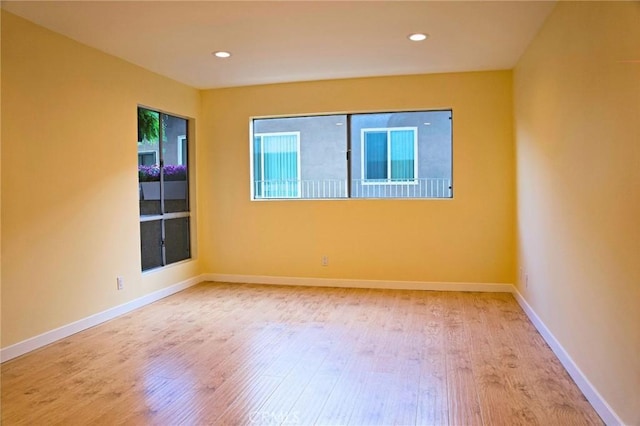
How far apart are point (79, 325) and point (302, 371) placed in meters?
2.13

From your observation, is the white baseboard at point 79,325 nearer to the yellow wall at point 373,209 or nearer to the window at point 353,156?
the yellow wall at point 373,209

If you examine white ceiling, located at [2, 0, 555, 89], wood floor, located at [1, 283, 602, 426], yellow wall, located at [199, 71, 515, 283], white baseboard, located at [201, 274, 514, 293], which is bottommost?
wood floor, located at [1, 283, 602, 426]

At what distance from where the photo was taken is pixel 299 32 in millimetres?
3705

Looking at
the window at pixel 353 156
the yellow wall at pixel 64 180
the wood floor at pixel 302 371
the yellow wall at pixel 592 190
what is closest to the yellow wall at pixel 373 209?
the window at pixel 353 156

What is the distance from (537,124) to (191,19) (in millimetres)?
2898

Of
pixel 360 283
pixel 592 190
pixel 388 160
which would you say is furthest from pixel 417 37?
pixel 360 283

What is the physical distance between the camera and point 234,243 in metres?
5.82

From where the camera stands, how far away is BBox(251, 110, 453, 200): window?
527cm

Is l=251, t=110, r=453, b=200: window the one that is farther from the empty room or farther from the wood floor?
the wood floor

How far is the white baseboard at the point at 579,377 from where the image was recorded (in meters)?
2.22

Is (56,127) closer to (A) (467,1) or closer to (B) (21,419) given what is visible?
(B) (21,419)

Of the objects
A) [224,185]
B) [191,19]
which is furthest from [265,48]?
[224,185]

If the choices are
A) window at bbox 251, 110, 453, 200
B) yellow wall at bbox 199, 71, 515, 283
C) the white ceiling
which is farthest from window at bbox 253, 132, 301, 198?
the white ceiling

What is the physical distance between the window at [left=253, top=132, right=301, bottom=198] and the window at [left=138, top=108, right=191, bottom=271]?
906 millimetres
